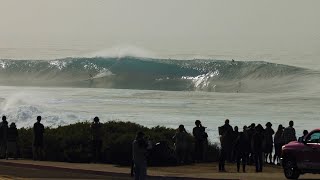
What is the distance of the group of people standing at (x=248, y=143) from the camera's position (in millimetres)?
25234

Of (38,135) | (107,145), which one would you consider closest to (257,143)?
(107,145)

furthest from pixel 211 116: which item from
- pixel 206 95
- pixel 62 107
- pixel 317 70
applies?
pixel 317 70

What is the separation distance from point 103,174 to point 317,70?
97018 millimetres

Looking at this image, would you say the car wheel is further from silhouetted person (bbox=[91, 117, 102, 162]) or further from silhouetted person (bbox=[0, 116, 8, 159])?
silhouetted person (bbox=[0, 116, 8, 159])

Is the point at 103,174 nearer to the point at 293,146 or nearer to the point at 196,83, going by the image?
the point at 293,146

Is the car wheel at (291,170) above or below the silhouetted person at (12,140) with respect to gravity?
below

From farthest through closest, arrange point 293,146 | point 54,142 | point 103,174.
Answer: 1. point 54,142
2. point 103,174
3. point 293,146

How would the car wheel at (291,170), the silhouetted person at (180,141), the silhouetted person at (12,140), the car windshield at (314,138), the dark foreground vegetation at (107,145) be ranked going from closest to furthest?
the car windshield at (314,138) → the car wheel at (291,170) → the silhouetted person at (180,141) → the dark foreground vegetation at (107,145) → the silhouetted person at (12,140)

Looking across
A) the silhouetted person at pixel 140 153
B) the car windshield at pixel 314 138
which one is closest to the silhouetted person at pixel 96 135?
the car windshield at pixel 314 138

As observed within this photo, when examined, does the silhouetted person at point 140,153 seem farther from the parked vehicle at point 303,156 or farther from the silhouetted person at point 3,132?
the silhouetted person at point 3,132

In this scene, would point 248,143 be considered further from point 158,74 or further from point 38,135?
point 158,74

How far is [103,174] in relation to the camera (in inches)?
985

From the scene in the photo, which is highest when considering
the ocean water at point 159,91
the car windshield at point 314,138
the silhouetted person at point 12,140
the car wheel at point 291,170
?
the ocean water at point 159,91

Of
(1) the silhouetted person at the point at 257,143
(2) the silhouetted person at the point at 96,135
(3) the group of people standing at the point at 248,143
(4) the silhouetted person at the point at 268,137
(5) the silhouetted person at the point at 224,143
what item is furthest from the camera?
(2) the silhouetted person at the point at 96,135
